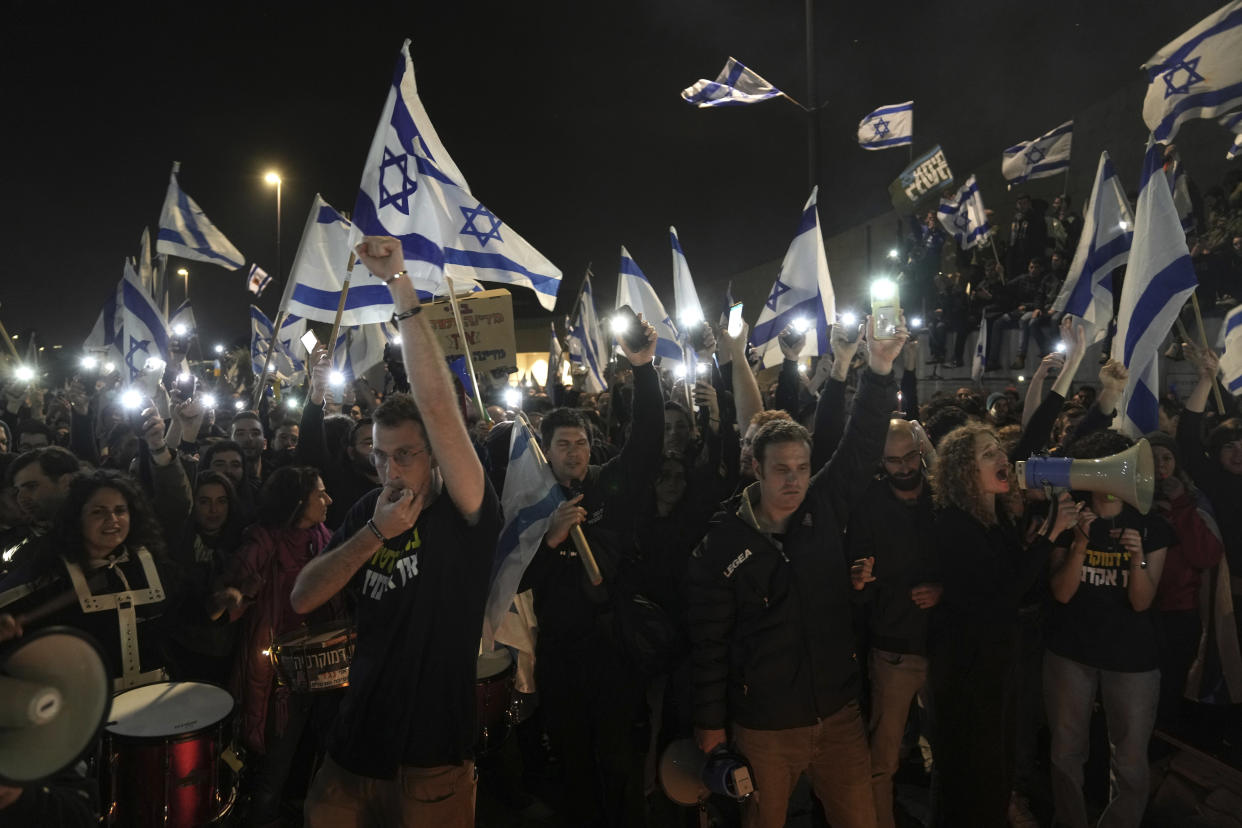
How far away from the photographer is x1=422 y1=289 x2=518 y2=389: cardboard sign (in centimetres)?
747

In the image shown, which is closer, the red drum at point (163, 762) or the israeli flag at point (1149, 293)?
the red drum at point (163, 762)

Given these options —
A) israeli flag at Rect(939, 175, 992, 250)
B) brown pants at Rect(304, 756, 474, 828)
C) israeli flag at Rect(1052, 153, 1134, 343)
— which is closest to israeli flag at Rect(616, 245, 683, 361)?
israeli flag at Rect(1052, 153, 1134, 343)

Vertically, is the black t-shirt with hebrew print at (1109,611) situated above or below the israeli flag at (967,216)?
below

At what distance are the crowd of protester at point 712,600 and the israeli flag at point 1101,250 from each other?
48.4 inches

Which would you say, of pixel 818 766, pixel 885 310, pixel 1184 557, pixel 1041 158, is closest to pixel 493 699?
pixel 818 766

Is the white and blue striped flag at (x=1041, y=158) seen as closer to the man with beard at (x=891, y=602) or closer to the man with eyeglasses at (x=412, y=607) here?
the man with beard at (x=891, y=602)

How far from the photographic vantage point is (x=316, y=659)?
357 centimetres

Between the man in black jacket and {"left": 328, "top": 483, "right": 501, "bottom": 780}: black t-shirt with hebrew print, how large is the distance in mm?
1076

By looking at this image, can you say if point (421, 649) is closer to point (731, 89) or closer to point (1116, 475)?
point (1116, 475)

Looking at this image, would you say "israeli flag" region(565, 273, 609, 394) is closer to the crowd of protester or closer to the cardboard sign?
the cardboard sign

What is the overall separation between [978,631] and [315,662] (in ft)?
10.2

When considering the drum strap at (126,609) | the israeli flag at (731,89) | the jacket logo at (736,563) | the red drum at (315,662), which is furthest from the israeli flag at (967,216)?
the drum strap at (126,609)

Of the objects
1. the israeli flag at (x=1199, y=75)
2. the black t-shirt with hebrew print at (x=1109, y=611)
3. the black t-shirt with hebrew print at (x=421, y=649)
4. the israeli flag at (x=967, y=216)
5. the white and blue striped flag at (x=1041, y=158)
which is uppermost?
the white and blue striped flag at (x=1041, y=158)

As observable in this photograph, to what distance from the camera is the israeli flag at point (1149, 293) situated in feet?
17.6
